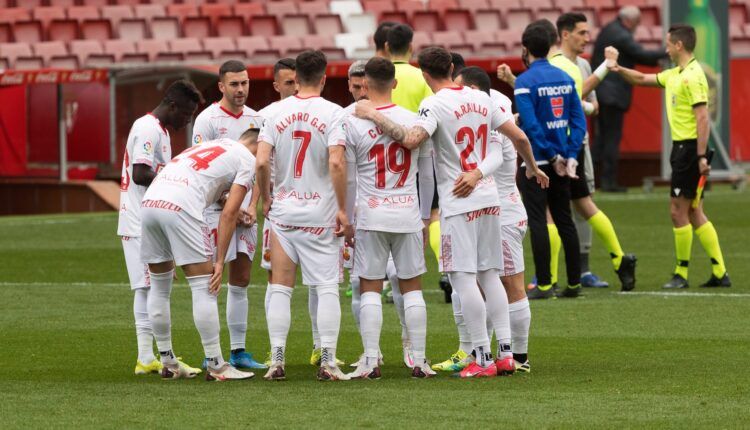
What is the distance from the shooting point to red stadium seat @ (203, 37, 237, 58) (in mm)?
24172

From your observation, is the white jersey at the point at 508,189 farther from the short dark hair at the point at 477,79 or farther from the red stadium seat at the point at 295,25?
the red stadium seat at the point at 295,25

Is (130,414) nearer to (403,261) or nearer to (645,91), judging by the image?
(403,261)

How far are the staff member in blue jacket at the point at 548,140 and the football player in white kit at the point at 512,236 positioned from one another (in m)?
1.89

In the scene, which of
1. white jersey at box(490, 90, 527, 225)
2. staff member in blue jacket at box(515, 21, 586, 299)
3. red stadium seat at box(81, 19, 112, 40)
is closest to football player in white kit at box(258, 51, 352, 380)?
white jersey at box(490, 90, 527, 225)

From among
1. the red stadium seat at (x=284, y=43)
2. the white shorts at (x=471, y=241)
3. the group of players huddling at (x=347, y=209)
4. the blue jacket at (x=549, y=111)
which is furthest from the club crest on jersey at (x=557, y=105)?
the red stadium seat at (x=284, y=43)

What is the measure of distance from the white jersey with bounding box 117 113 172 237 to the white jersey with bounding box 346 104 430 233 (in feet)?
3.99

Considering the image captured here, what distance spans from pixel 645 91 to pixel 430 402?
1660 cm

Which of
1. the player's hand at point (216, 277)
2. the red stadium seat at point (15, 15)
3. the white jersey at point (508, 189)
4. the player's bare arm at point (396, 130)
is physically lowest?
the player's hand at point (216, 277)

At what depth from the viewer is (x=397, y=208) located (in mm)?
7711

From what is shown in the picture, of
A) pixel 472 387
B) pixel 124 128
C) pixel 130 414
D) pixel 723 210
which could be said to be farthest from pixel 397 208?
pixel 124 128

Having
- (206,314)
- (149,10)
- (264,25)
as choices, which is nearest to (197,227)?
(206,314)

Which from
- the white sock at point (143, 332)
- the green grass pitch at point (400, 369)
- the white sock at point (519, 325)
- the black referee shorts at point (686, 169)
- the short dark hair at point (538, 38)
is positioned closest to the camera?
the green grass pitch at point (400, 369)

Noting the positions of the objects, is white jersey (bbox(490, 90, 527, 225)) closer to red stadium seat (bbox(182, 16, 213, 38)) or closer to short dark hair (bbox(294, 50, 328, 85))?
short dark hair (bbox(294, 50, 328, 85))

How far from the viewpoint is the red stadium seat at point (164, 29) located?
81.1 ft
